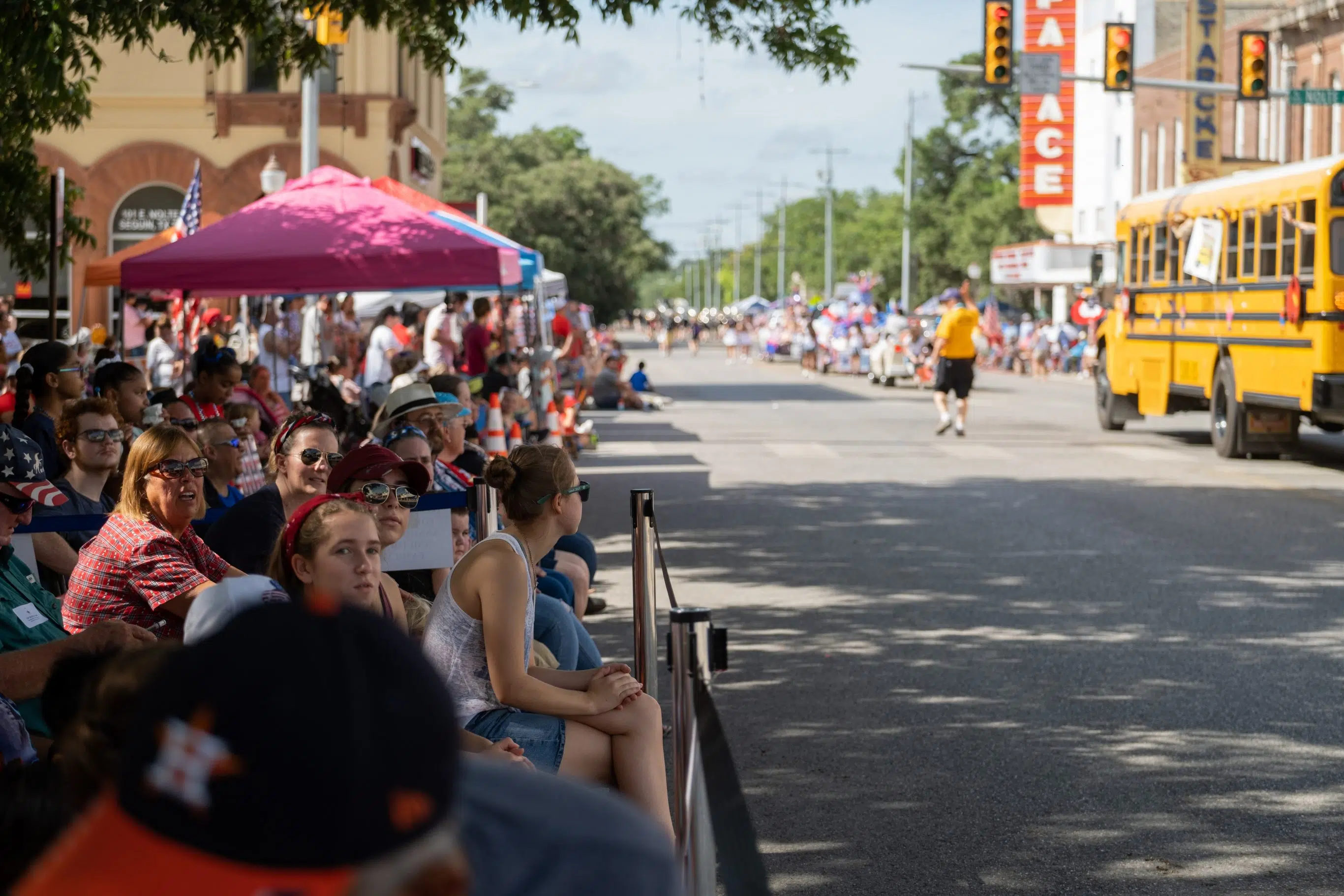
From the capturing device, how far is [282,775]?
114 centimetres

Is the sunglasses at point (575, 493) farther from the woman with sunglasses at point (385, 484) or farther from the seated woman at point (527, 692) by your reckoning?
the woman with sunglasses at point (385, 484)

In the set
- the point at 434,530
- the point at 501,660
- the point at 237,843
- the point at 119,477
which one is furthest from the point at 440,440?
the point at 237,843

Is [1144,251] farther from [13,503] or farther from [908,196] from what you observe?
[908,196]

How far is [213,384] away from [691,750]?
8431mm

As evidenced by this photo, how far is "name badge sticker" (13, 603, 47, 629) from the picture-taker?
5.11m

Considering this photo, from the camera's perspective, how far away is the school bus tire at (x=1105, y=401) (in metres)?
24.8

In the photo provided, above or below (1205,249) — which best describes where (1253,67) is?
above

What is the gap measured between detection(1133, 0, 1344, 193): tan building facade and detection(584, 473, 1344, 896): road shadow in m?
30.7

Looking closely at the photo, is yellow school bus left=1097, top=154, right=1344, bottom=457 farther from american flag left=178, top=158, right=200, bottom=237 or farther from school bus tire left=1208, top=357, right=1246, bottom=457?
american flag left=178, top=158, right=200, bottom=237

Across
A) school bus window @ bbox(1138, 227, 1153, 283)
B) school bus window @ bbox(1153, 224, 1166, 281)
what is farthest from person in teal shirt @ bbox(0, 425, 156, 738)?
school bus window @ bbox(1138, 227, 1153, 283)

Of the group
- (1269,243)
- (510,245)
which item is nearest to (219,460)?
(510,245)

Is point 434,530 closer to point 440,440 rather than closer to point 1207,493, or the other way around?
point 440,440

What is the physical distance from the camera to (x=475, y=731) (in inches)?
192

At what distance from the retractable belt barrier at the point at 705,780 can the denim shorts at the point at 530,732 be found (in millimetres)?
412
